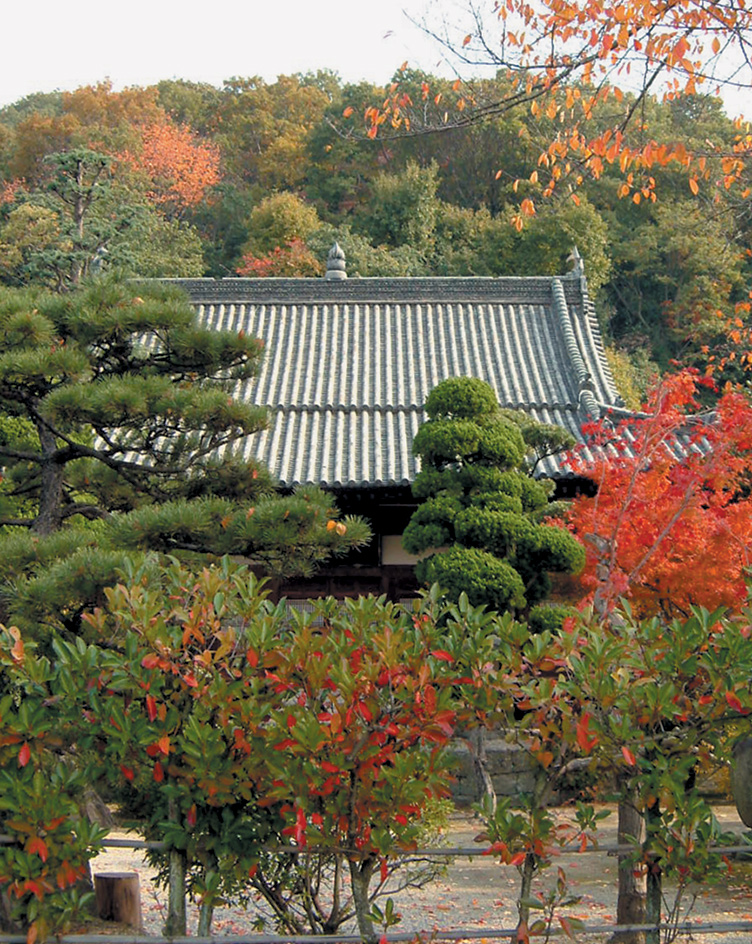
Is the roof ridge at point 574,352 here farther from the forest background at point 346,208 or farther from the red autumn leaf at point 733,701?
the red autumn leaf at point 733,701

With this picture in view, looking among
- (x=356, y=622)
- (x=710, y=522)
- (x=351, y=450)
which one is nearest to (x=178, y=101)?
(x=351, y=450)

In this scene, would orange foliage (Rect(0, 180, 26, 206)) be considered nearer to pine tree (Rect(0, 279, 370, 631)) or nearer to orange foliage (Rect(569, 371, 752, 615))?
orange foliage (Rect(569, 371, 752, 615))

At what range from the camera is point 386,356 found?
50.6ft

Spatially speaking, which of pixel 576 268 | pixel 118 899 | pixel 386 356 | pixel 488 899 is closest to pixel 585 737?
pixel 118 899

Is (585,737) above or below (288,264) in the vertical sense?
below

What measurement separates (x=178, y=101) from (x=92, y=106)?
3.66 metres

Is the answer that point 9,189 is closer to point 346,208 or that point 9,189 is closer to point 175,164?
point 175,164

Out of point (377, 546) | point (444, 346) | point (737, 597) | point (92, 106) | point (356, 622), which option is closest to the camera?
point (356, 622)

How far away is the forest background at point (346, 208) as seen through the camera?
2686 cm

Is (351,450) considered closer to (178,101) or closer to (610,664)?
(610,664)

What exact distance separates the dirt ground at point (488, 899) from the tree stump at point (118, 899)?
0.16 meters

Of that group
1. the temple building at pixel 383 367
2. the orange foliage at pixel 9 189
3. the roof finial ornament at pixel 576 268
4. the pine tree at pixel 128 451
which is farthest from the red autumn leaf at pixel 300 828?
the orange foliage at pixel 9 189

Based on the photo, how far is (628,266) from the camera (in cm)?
3300

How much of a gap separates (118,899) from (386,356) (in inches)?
410
